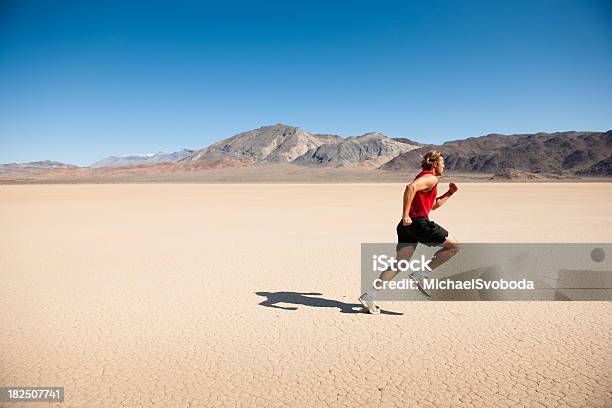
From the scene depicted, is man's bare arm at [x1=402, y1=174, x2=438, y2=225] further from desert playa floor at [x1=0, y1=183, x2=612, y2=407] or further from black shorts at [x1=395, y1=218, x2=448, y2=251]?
desert playa floor at [x1=0, y1=183, x2=612, y2=407]

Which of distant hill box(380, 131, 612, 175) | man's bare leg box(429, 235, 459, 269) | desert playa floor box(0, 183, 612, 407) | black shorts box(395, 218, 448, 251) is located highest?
distant hill box(380, 131, 612, 175)

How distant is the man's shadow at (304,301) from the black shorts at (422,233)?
1.06m

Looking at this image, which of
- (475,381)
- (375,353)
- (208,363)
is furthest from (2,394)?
(475,381)

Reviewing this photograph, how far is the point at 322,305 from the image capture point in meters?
5.16

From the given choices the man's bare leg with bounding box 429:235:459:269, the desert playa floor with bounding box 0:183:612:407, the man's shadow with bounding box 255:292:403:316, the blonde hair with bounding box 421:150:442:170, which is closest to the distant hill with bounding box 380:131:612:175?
the desert playa floor with bounding box 0:183:612:407

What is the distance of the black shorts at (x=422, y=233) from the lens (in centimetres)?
419

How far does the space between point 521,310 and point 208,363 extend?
371 cm

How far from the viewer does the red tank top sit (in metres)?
4.21

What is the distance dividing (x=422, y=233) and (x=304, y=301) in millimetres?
1953

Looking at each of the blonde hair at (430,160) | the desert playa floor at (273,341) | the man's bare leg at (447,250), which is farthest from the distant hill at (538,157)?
the blonde hair at (430,160)

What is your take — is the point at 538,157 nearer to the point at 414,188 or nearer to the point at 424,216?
the point at 424,216

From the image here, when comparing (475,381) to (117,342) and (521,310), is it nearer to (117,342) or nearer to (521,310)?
(521,310)

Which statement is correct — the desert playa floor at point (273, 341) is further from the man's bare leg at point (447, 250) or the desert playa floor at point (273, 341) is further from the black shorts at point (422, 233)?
the black shorts at point (422, 233)

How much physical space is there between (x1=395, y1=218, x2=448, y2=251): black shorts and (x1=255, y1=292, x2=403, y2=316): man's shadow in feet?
3.48
